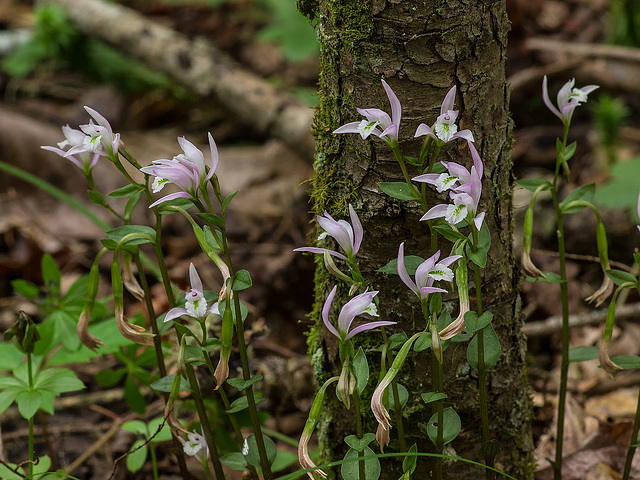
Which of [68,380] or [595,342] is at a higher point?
[68,380]

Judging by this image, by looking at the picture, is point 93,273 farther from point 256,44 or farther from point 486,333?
point 256,44

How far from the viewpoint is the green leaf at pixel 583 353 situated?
1.68 metres

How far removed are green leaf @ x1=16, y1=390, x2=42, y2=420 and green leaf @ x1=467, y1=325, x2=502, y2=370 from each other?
111 centimetres

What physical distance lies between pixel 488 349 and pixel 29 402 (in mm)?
1176

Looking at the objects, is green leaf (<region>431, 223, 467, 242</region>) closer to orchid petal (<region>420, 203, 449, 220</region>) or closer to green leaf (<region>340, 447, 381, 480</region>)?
orchid petal (<region>420, 203, 449, 220</region>)

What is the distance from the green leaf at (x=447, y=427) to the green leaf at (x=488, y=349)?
0.13 meters

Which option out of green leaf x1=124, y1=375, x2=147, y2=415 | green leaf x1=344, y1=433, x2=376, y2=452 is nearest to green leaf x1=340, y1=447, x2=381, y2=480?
green leaf x1=344, y1=433, x2=376, y2=452

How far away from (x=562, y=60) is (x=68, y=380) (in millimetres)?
4259

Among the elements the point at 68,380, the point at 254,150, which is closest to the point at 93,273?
the point at 68,380

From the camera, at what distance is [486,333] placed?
150cm

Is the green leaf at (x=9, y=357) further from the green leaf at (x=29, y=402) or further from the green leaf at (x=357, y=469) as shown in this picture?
the green leaf at (x=357, y=469)

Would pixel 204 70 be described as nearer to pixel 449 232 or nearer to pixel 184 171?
pixel 184 171

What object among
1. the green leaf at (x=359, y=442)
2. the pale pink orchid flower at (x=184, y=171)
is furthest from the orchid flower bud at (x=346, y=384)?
the pale pink orchid flower at (x=184, y=171)

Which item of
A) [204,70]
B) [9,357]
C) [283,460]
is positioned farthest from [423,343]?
[204,70]
